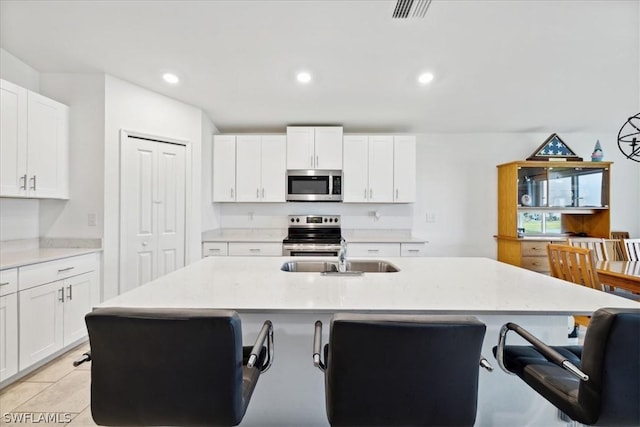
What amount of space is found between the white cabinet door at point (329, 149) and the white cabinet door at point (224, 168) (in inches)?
42.2

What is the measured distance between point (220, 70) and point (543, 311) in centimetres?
315

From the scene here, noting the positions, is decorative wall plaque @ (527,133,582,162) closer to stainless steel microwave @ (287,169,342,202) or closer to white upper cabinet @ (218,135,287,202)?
stainless steel microwave @ (287,169,342,202)

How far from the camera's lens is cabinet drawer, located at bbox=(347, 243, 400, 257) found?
3771mm

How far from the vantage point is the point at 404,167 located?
4020 mm

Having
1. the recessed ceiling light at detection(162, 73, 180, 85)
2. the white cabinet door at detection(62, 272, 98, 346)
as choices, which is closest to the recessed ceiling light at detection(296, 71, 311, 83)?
the recessed ceiling light at detection(162, 73, 180, 85)

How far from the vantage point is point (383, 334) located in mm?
907

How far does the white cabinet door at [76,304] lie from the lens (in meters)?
2.57

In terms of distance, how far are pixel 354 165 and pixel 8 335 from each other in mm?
3441

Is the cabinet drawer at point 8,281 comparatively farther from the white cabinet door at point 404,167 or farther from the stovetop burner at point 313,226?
the white cabinet door at point 404,167

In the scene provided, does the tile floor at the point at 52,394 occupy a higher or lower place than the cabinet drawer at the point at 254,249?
lower

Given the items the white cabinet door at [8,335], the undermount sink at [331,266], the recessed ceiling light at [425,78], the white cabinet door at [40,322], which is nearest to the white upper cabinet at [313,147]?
the recessed ceiling light at [425,78]

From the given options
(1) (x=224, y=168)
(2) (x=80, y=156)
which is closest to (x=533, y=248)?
(1) (x=224, y=168)

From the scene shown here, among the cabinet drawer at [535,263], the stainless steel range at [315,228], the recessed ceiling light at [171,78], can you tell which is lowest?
the cabinet drawer at [535,263]

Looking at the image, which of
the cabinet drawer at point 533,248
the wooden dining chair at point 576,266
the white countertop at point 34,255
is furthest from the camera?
the cabinet drawer at point 533,248
